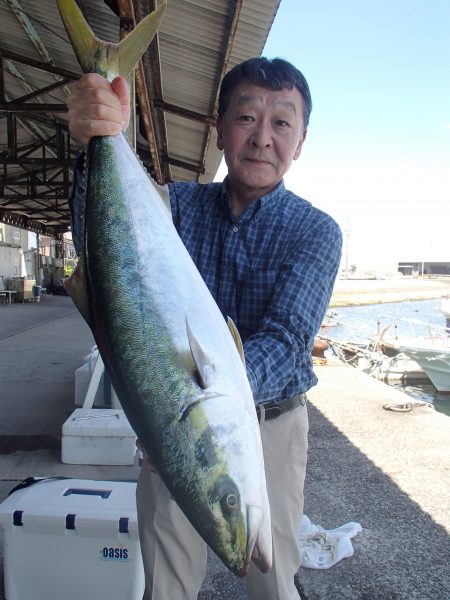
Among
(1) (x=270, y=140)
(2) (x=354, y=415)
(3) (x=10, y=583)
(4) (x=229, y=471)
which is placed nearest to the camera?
(4) (x=229, y=471)

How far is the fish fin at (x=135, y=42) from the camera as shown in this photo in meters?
1.47

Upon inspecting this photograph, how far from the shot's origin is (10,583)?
214 centimetres

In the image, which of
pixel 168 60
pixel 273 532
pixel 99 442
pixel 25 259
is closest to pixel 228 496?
pixel 273 532

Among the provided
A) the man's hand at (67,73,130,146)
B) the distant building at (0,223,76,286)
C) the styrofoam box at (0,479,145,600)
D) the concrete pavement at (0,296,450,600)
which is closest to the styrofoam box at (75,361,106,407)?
the concrete pavement at (0,296,450,600)

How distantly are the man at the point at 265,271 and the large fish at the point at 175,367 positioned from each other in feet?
1.40

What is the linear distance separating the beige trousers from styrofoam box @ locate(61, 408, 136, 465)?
2.03 m

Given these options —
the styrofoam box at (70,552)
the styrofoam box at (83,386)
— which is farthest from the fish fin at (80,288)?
the styrofoam box at (83,386)

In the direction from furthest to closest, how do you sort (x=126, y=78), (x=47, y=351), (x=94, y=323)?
1. (x=47, y=351)
2. (x=126, y=78)
3. (x=94, y=323)

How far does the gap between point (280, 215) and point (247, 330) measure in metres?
0.45

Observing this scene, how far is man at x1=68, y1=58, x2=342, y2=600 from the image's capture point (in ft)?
5.50

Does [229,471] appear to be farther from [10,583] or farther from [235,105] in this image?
[10,583]

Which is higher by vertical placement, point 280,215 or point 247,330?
point 280,215

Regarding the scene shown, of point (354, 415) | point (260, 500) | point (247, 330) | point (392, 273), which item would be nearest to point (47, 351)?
point (354, 415)

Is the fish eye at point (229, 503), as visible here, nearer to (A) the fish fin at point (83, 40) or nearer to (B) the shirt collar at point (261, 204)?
(B) the shirt collar at point (261, 204)
